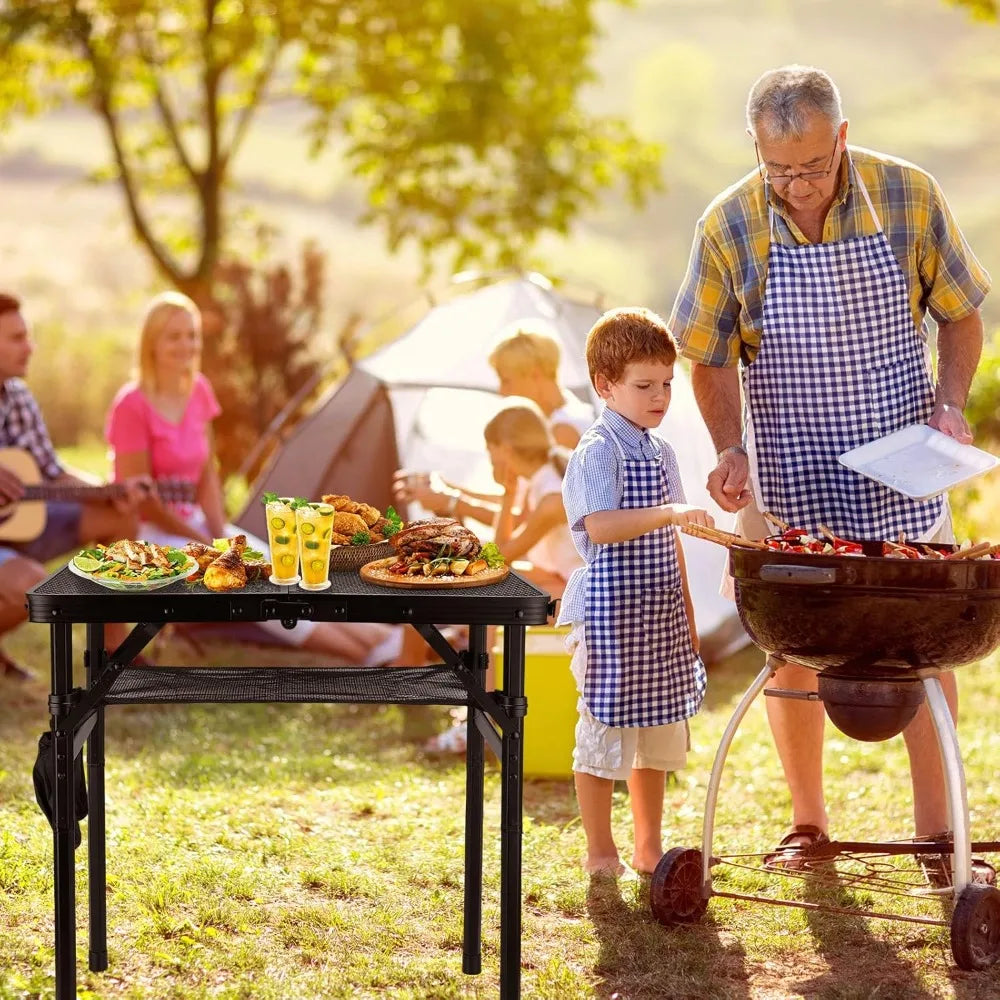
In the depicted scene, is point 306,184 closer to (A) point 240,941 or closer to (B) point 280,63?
(B) point 280,63

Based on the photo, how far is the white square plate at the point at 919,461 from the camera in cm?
329

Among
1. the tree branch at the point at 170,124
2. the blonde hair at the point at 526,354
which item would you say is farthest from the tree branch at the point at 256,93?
the blonde hair at the point at 526,354

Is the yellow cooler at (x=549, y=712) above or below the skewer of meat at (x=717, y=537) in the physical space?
below

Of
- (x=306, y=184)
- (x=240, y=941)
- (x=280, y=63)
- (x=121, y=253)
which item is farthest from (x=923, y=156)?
(x=240, y=941)

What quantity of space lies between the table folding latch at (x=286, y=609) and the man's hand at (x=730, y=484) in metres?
1.19

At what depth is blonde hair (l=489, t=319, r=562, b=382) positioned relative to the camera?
5.65m

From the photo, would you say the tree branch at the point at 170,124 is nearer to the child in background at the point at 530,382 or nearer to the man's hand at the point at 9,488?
the man's hand at the point at 9,488

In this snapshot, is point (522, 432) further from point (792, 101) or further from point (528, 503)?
point (792, 101)

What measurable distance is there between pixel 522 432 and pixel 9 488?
2238mm

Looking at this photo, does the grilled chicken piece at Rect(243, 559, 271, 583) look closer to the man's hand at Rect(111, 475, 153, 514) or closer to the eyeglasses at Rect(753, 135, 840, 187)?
the eyeglasses at Rect(753, 135, 840, 187)

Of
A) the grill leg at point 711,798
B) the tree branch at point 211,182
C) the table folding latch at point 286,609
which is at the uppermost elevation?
the tree branch at point 211,182

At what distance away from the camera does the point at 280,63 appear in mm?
12414

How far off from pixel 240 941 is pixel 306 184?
137 ft

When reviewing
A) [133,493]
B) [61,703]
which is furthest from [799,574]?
[133,493]
